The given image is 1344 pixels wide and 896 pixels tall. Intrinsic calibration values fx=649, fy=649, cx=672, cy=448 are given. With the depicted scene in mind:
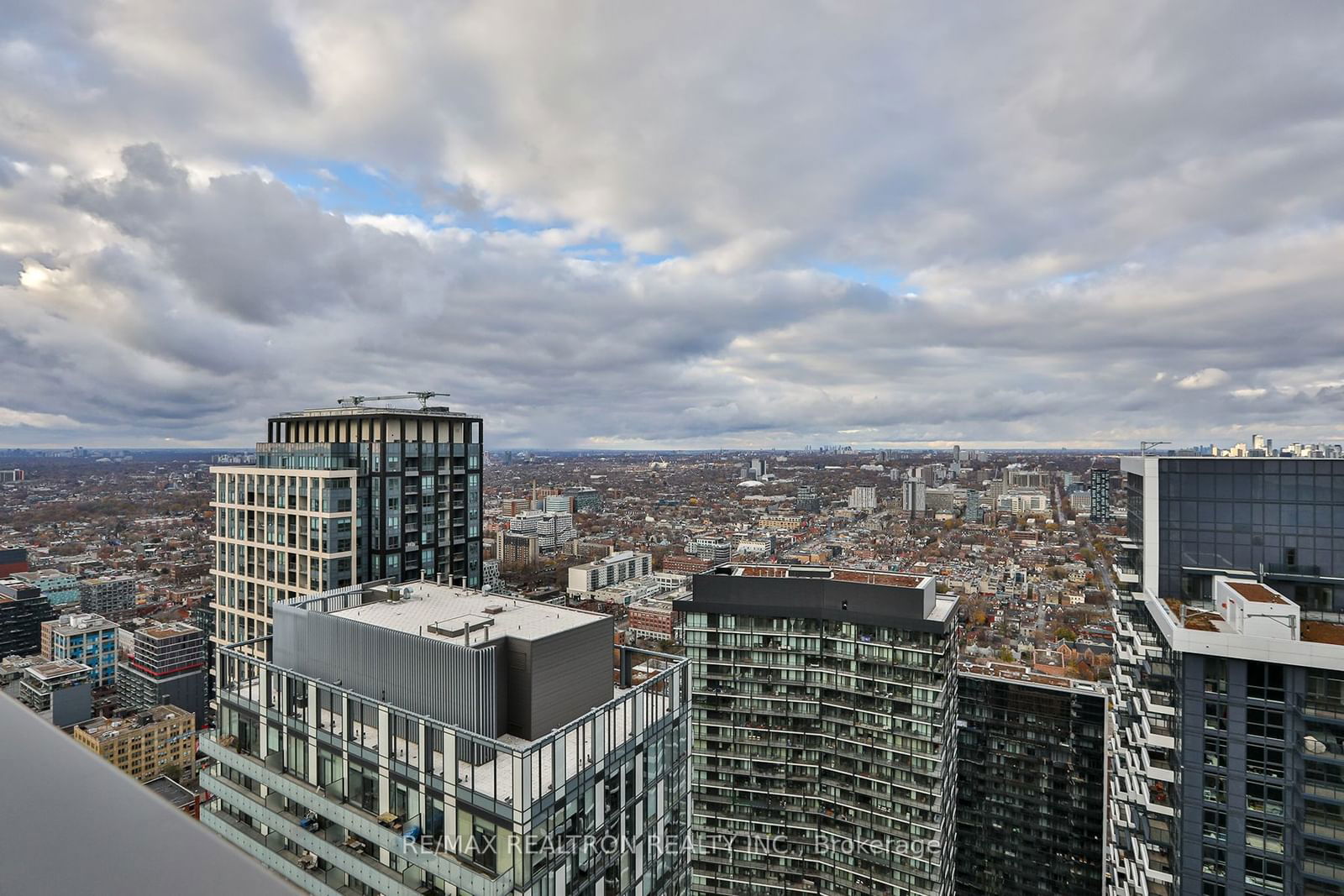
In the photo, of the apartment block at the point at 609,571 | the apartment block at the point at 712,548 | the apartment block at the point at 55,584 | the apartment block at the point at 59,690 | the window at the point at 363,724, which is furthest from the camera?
the apartment block at the point at 712,548

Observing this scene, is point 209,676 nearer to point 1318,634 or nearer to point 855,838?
point 855,838

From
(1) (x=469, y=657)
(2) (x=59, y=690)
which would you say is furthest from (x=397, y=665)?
(2) (x=59, y=690)

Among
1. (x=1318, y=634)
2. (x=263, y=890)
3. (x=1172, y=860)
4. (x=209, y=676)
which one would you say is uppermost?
(x=263, y=890)

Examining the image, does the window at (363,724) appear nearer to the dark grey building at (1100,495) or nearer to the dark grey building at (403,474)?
the dark grey building at (403,474)

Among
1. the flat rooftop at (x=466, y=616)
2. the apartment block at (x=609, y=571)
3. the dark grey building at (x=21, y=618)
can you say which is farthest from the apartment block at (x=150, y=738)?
the flat rooftop at (x=466, y=616)

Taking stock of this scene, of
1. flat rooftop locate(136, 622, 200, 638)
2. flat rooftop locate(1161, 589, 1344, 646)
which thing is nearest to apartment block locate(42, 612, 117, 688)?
flat rooftop locate(136, 622, 200, 638)

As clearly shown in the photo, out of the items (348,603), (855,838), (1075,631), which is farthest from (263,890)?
(1075,631)
